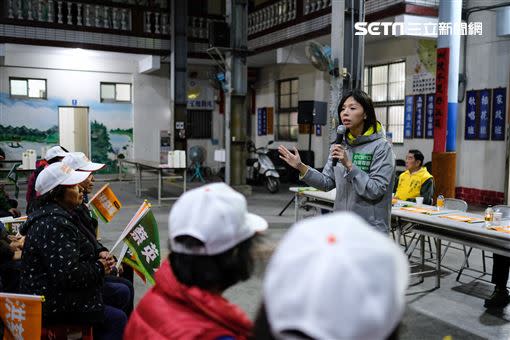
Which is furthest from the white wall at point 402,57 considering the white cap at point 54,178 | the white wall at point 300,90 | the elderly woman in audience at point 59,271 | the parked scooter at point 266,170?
the elderly woman in audience at point 59,271

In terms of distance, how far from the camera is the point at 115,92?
46.4 feet

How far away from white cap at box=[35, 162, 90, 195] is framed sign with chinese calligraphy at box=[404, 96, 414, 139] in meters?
8.22

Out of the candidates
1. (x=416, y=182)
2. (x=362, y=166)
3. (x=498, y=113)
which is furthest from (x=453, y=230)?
(x=498, y=113)

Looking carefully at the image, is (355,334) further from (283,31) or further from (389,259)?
(283,31)

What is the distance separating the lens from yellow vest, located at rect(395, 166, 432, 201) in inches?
210

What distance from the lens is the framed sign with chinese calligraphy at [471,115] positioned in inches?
335

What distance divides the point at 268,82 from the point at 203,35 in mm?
A: 2510

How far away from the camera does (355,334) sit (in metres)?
0.69

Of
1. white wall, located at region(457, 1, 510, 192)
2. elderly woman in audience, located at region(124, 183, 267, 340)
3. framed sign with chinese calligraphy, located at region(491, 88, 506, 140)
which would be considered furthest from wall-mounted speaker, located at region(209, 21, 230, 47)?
elderly woman in audience, located at region(124, 183, 267, 340)

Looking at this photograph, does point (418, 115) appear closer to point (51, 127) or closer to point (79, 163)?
point (79, 163)

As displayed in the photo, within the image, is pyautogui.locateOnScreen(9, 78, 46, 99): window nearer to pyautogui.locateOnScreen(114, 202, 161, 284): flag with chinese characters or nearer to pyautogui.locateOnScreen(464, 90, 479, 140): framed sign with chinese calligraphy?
pyautogui.locateOnScreen(464, 90, 479, 140): framed sign with chinese calligraphy

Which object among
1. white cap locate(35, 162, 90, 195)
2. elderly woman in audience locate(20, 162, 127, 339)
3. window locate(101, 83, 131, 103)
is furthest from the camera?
window locate(101, 83, 131, 103)

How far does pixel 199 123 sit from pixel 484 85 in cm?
913

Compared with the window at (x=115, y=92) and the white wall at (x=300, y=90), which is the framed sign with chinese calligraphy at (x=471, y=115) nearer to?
the white wall at (x=300, y=90)
